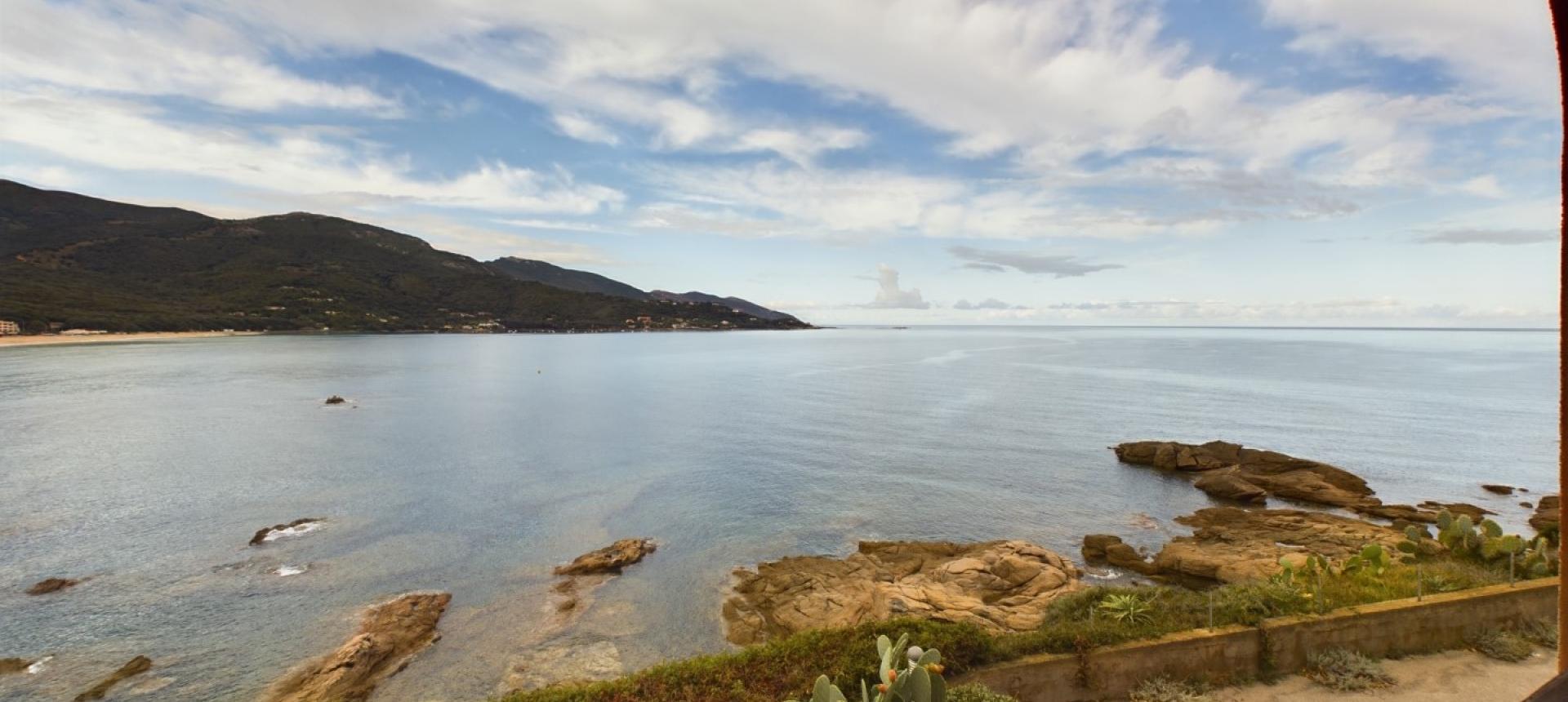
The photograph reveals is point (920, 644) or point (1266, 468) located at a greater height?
point (920, 644)

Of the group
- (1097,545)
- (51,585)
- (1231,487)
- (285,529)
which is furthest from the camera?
(1231,487)

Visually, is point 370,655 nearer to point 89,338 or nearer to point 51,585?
point 51,585

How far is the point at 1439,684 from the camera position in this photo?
11.6m

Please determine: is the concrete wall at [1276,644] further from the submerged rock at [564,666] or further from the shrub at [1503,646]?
the submerged rock at [564,666]

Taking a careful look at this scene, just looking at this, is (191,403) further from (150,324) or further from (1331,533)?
(150,324)

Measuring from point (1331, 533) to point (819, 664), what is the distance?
32.6m

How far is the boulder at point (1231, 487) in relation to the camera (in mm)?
38500

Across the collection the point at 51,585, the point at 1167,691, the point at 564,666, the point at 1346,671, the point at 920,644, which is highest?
the point at 920,644

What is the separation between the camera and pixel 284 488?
40.4m

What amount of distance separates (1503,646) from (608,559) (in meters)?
29.2

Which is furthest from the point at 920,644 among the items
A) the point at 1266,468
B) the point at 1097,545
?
the point at 1266,468

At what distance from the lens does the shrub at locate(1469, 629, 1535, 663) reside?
12508 millimetres

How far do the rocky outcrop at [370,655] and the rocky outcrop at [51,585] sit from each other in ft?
47.4

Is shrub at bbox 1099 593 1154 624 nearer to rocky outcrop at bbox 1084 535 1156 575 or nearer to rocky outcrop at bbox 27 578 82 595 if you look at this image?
rocky outcrop at bbox 1084 535 1156 575
